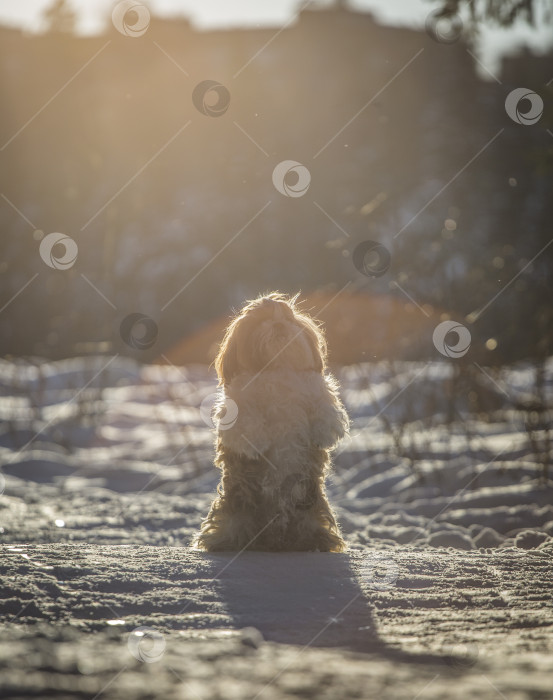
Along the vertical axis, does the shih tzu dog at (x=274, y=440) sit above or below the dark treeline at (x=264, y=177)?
below

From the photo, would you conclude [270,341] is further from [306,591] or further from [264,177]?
[264,177]

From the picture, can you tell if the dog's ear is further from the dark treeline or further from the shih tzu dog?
the dark treeline

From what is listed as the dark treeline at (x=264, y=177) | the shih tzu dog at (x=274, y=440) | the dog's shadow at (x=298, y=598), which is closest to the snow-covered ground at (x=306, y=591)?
the dog's shadow at (x=298, y=598)

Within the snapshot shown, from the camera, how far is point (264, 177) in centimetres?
1316

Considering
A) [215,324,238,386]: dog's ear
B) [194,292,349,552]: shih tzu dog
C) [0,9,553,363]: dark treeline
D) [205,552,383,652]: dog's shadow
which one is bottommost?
[205,552,383,652]: dog's shadow

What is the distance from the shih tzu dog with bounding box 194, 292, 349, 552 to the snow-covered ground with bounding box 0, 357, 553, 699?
0.30 metres

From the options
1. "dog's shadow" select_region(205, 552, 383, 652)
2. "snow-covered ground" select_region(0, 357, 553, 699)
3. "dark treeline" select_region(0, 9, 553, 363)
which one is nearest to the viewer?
"snow-covered ground" select_region(0, 357, 553, 699)

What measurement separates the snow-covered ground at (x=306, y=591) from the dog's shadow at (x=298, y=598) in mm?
14

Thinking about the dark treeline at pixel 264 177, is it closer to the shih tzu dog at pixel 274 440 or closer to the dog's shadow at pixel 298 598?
the shih tzu dog at pixel 274 440

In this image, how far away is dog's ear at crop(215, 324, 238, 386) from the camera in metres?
5.12

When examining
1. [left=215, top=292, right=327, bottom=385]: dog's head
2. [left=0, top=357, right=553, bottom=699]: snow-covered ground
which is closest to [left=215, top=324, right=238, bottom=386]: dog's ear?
[left=215, top=292, right=327, bottom=385]: dog's head

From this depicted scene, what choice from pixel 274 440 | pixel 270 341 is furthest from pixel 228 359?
pixel 274 440

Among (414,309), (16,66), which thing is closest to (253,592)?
(414,309)

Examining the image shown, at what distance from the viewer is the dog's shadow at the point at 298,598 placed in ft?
10.4
